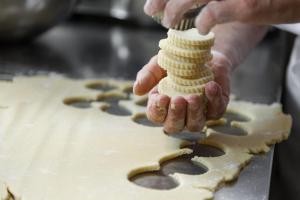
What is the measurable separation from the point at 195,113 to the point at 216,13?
18 centimetres

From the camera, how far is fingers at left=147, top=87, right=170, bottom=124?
0.96 meters

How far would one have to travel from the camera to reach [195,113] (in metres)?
0.97

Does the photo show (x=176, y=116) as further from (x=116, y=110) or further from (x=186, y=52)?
(x=116, y=110)

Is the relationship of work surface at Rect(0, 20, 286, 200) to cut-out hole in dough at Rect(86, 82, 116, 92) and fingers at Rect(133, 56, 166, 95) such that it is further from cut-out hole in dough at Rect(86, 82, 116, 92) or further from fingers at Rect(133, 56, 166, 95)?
fingers at Rect(133, 56, 166, 95)

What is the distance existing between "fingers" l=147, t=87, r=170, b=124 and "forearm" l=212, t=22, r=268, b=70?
230 mm

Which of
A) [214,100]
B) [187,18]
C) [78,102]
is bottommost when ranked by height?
[78,102]

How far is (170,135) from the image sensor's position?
104 cm

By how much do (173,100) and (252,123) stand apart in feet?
0.71

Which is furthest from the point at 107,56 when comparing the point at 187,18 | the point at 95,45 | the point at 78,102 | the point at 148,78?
the point at 187,18

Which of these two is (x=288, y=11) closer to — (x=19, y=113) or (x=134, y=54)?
(x=19, y=113)

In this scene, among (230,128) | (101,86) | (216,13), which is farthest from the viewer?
(101,86)

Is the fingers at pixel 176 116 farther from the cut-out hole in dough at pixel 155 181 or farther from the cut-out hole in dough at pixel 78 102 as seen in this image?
the cut-out hole in dough at pixel 78 102

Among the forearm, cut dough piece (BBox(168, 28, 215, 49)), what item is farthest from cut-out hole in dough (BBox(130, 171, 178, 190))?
the forearm

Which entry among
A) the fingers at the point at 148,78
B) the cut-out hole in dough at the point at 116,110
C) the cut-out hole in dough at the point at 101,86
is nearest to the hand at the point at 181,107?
the fingers at the point at 148,78
